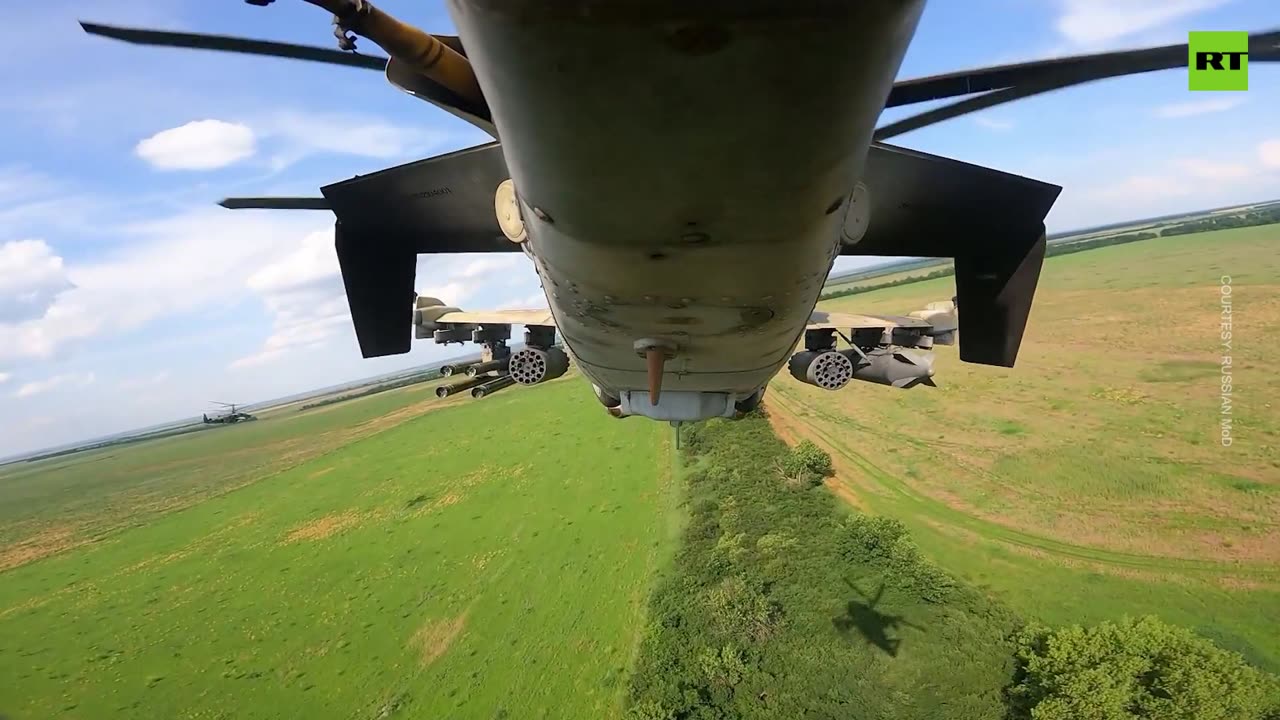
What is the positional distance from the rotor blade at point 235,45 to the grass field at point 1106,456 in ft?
118

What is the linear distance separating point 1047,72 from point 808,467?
41.5 m

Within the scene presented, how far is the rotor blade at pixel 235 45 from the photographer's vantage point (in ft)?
8.62

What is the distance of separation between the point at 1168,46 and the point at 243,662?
47.9 meters

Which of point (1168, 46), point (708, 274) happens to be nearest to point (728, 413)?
point (708, 274)

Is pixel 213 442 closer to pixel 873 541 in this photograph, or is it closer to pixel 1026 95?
pixel 873 541

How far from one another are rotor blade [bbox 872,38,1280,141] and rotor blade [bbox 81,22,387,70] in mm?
2897

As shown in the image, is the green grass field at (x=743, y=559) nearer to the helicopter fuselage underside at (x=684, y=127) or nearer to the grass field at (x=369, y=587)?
the grass field at (x=369, y=587)

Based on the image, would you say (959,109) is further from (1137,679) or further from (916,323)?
(1137,679)

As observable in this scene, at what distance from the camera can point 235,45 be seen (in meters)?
2.78

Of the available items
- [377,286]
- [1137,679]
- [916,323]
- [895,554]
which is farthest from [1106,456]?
[377,286]

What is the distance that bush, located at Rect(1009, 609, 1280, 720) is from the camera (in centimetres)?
1977

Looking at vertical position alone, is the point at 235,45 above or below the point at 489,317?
above

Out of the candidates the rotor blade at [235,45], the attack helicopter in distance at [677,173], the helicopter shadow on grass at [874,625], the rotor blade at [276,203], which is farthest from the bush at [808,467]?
the rotor blade at [235,45]

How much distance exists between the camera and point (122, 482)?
308ft
